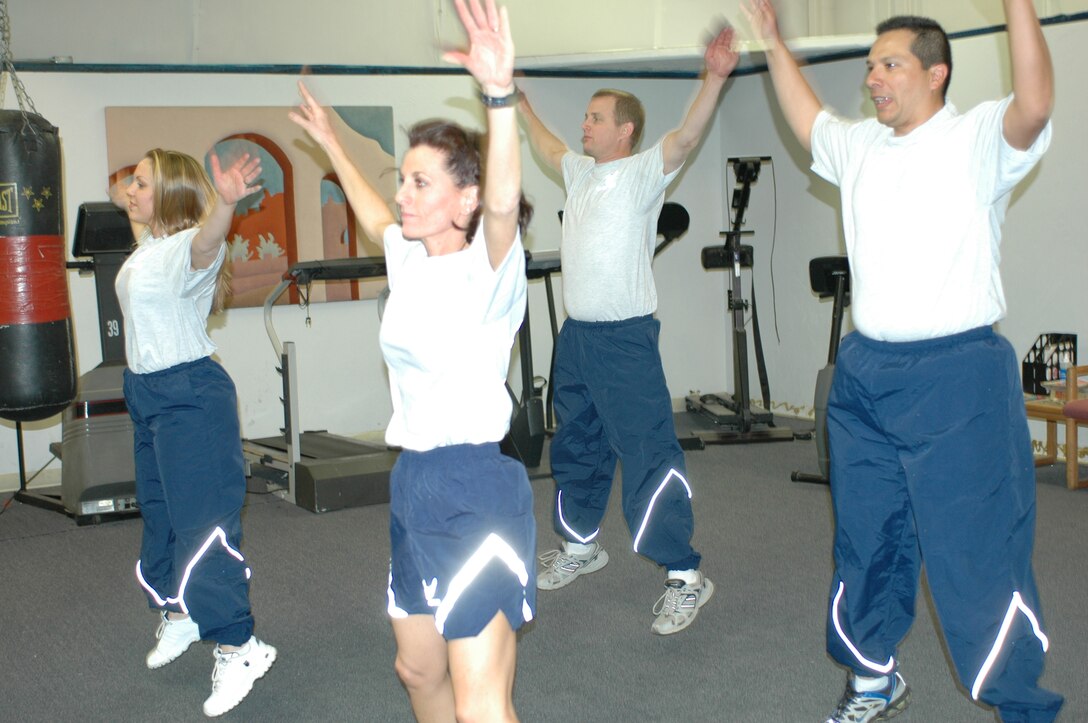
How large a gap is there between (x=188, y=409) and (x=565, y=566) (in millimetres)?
1568

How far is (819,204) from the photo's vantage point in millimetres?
6863

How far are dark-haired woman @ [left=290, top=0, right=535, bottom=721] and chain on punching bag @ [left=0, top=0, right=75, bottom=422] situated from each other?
2.00 metres

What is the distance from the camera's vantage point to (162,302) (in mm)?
2996

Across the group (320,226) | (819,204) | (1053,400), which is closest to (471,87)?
(320,226)

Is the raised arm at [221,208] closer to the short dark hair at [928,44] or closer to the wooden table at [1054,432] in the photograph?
the short dark hair at [928,44]

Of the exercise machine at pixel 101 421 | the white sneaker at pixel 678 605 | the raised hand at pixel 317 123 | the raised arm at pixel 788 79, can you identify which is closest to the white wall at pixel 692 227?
the exercise machine at pixel 101 421

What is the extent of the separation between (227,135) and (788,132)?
11.3 ft

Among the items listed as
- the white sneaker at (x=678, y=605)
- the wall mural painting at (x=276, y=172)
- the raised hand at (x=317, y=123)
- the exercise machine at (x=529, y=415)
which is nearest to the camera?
the raised hand at (x=317, y=123)

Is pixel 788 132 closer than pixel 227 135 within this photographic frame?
No

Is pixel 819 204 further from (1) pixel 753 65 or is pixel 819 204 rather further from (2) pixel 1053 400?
(2) pixel 1053 400

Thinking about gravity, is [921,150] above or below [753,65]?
below

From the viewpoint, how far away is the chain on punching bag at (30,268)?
3.51 meters

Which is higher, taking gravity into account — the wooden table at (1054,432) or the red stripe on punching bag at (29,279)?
the red stripe on punching bag at (29,279)

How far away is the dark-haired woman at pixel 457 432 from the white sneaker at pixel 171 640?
5.06 feet
